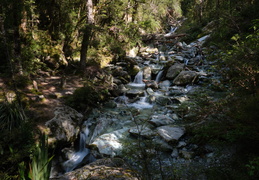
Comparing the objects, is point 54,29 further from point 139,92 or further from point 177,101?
point 177,101

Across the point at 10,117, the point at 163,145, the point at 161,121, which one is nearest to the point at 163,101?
the point at 161,121

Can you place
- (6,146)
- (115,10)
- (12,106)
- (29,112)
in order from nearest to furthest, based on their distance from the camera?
1. (6,146)
2. (12,106)
3. (29,112)
4. (115,10)

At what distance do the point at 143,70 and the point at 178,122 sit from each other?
6348 millimetres

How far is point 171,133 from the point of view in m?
4.35

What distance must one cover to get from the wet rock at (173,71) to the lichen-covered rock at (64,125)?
6.34m

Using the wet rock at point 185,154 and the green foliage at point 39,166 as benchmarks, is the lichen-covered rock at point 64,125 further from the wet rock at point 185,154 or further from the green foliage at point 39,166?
the wet rock at point 185,154

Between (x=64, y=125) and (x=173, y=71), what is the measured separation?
737cm

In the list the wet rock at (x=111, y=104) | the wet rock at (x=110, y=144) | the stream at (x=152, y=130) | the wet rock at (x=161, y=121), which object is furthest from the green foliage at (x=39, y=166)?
the wet rock at (x=111, y=104)

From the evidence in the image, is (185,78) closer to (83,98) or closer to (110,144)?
(83,98)

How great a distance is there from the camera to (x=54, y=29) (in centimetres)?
1025

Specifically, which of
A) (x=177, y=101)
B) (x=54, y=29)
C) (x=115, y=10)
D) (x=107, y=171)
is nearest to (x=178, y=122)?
(x=177, y=101)

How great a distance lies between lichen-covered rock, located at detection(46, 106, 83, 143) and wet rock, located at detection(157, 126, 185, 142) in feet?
9.04

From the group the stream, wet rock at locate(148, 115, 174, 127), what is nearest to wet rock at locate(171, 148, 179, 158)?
the stream

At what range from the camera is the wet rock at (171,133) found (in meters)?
4.16
